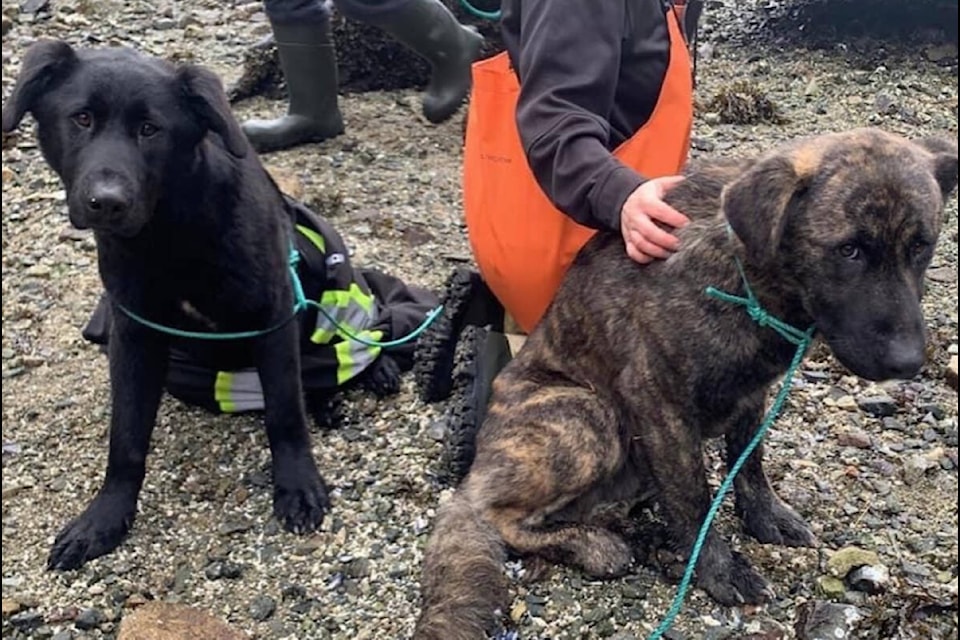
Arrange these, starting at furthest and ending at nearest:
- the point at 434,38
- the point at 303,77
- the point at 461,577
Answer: the point at 434,38, the point at 303,77, the point at 461,577

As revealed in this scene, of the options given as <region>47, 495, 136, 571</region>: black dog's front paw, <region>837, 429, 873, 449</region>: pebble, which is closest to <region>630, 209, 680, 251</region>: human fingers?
<region>837, 429, 873, 449</region>: pebble

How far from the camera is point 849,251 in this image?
2715 mm

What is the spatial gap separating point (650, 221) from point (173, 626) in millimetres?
1762

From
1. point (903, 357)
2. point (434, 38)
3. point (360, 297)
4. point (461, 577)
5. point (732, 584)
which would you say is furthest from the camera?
point (434, 38)

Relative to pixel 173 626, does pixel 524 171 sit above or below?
above

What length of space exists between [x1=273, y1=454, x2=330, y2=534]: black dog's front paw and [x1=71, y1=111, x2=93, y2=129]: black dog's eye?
128 centimetres

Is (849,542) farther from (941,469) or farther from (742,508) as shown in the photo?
(941,469)

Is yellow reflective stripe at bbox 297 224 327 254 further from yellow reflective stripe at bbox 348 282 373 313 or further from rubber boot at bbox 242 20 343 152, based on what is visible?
rubber boot at bbox 242 20 343 152

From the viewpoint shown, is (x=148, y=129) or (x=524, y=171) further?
(x=524, y=171)

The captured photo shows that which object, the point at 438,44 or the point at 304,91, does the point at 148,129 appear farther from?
the point at 438,44

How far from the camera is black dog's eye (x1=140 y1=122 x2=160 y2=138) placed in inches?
134

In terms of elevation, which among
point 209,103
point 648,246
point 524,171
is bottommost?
point 524,171

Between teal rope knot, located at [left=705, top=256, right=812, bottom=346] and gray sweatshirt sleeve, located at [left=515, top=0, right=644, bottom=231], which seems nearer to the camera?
teal rope knot, located at [left=705, top=256, right=812, bottom=346]

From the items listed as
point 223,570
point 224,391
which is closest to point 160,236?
point 224,391
